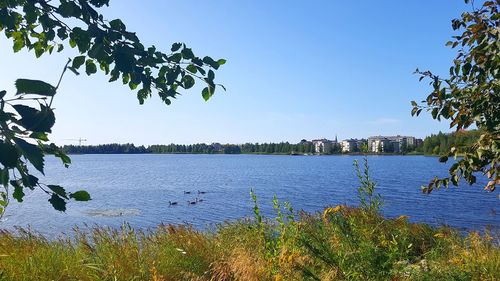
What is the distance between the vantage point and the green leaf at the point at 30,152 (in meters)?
1.19

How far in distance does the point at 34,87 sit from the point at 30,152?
0.59ft

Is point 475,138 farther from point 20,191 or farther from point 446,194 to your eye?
point 446,194

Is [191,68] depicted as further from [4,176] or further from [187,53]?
[4,176]

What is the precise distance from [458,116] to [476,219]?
85.7ft

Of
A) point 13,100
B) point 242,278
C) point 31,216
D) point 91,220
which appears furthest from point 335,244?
point 31,216

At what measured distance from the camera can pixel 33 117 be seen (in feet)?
3.99

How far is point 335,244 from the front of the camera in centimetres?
597

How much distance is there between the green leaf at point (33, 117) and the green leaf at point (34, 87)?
0.04 meters

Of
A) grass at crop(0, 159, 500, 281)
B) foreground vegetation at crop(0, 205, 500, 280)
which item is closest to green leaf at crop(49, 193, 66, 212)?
grass at crop(0, 159, 500, 281)

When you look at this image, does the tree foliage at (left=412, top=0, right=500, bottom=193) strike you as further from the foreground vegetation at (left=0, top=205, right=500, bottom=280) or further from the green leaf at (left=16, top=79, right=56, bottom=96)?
the green leaf at (left=16, top=79, right=56, bottom=96)

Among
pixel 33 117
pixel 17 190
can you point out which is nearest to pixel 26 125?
pixel 33 117

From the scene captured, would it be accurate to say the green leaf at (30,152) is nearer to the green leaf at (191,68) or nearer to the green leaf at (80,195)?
the green leaf at (80,195)

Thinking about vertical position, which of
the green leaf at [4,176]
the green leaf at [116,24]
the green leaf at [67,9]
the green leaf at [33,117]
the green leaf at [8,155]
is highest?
the green leaf at [67,9]

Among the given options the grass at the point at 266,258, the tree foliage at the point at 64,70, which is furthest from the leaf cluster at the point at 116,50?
the grass at the point at 266,258
